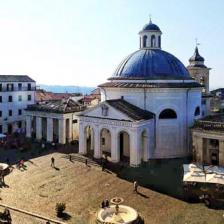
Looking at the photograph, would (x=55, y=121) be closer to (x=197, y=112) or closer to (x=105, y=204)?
(x=197, y=112)

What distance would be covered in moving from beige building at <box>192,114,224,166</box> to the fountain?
1502cm

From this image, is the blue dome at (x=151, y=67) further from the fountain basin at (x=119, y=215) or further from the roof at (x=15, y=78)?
the roof at (x=15, y=78)

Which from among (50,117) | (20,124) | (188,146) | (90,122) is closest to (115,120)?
(90,122)

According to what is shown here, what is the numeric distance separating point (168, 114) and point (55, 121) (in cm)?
→ 1765

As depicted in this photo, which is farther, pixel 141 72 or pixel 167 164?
pixel 141 72

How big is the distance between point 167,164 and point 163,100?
7.64m

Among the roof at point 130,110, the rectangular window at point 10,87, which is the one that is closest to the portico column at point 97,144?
the roof at point 130,110

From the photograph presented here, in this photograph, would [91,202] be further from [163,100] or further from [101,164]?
[163,100]

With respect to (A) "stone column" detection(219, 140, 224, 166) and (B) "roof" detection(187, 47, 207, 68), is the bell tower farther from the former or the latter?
(A) "stone column" detection(219, 140, 224, 166)

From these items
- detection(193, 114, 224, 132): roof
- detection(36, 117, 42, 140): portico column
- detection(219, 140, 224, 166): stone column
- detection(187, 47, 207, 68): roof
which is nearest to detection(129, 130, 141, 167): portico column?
detection(193, 114, 224, 132): roof

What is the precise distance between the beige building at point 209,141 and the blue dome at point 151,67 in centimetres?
763

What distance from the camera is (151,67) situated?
44812mm

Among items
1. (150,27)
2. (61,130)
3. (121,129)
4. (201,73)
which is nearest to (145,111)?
(121,129)

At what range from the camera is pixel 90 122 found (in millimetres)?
42375
